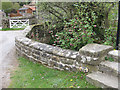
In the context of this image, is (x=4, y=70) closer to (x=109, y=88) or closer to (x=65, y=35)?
(x=65, y=35)

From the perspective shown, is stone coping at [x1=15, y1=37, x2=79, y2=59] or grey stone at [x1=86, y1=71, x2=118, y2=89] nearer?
grey stone at [x1=86, y1=71, x2=118, y2=89]

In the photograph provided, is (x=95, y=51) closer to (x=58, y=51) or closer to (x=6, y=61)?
(x=58, y=51)

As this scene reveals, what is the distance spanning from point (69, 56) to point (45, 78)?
3.20 feet

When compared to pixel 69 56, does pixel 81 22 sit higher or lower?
higher

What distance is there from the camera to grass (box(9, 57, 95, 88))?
3.76 metres

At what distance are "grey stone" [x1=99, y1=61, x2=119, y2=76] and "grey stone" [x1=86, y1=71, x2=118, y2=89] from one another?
10 centimetres

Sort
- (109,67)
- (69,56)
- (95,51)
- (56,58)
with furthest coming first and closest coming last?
(56,58), (69,56), (95,51), (109,67)

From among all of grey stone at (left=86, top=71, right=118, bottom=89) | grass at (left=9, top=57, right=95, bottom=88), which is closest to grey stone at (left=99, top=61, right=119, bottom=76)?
grey stone at (left=86, top=71, right=118, bottom=89)

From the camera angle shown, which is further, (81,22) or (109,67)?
(81,22)

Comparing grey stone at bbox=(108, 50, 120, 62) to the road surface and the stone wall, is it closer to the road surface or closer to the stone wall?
the stone wall

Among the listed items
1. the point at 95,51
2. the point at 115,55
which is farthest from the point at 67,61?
the point at 115,55

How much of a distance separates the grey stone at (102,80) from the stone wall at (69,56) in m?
0.25

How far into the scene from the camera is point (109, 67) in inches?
146

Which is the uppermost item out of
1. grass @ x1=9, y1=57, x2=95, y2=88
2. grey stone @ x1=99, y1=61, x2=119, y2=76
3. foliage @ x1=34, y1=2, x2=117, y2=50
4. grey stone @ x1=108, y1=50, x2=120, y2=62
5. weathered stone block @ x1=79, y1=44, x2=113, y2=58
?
foliage @ x1=34, y1=2, x2=117, y2=50
